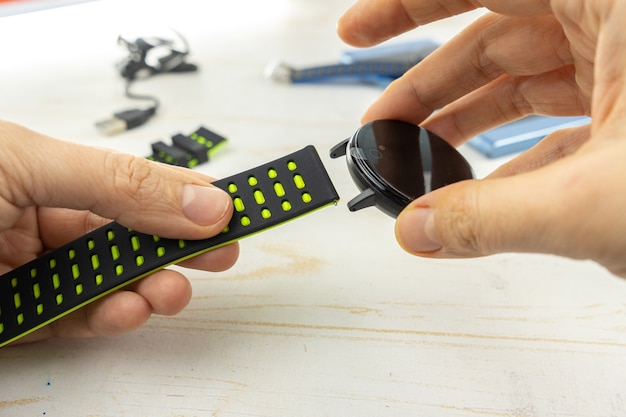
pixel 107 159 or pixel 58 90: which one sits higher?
pixel 107 159

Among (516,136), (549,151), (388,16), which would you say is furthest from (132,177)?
(516,136)

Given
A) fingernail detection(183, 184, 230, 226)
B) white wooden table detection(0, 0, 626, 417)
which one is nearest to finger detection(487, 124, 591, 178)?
white wooden table detection(0, 0, 626, 417)

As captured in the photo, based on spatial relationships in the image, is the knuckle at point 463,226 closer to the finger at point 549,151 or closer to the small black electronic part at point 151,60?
the finger at point 549,151

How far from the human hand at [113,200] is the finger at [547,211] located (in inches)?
8.6

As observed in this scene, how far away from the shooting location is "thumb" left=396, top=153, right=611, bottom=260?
Result: 1.12 ft

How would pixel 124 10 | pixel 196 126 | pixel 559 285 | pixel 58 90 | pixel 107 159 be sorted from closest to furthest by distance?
pixel 107 159 → pixel 559 285 → pixel 196 126 → pixel 58 90 → pixel 124 10

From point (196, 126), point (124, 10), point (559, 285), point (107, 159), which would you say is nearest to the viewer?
point (107, 159)

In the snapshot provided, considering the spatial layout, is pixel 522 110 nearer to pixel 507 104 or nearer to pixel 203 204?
pixel 507 104

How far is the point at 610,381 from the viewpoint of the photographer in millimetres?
475

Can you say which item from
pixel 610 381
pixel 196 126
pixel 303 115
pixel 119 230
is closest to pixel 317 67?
pixel 303 115

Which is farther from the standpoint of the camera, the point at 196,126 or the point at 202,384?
the point at 196,126

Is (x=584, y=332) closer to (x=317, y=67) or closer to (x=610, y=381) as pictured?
(x=610, y=381)

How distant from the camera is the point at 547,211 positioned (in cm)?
35

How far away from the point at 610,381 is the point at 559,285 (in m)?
0.12
